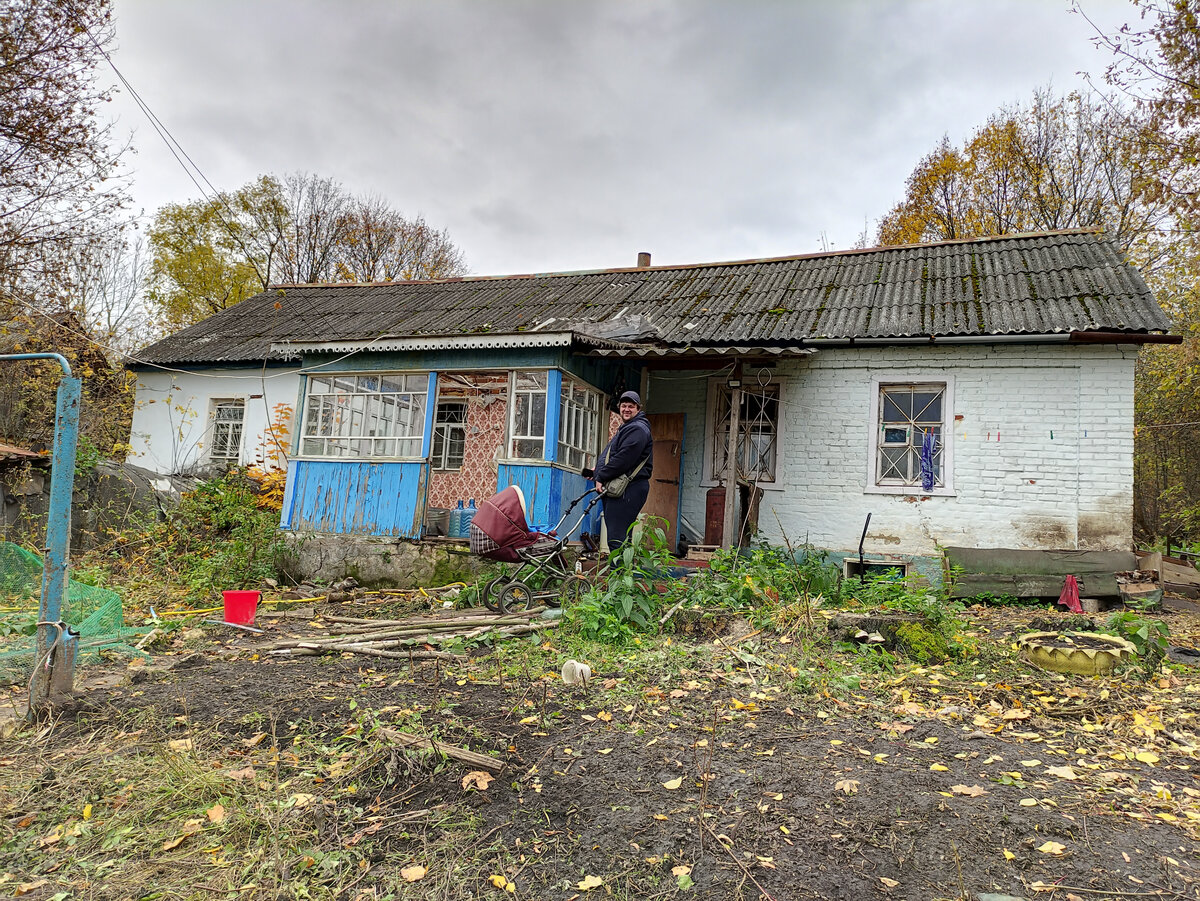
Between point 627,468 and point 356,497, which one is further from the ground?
point 627,468

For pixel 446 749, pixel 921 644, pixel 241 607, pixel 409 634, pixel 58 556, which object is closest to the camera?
pixel 446 749

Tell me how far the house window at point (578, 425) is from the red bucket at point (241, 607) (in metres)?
3.80

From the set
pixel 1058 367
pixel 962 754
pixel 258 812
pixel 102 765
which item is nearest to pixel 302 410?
pixel 102 765

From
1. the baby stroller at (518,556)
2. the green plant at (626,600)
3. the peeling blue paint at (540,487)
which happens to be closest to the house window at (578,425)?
the peeling blue paint at (540,487)

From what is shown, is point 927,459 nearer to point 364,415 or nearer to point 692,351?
point 692,351

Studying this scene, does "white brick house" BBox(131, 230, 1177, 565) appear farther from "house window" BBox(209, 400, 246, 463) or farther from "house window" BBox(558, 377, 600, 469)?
"house window" BBox(209, 400, 246, 463)

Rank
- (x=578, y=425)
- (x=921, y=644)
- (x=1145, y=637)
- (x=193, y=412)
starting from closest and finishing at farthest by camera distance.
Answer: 1. (x=1145, y=637)
2. (x=921, y=644)
3. (x=578, y=425)
4. (x=193, y=412)

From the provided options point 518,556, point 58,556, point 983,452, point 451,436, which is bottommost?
point 518,556

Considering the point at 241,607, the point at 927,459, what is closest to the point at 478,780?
the point at 241,607

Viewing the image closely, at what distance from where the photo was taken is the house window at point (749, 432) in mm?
10164

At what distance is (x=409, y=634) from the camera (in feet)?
20.7

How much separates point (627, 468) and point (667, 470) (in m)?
3.37

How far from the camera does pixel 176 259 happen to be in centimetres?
2409

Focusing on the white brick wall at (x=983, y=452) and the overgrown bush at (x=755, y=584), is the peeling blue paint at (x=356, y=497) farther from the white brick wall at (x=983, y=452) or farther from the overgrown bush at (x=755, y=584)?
the white brick wall at (x=983, y=452)
